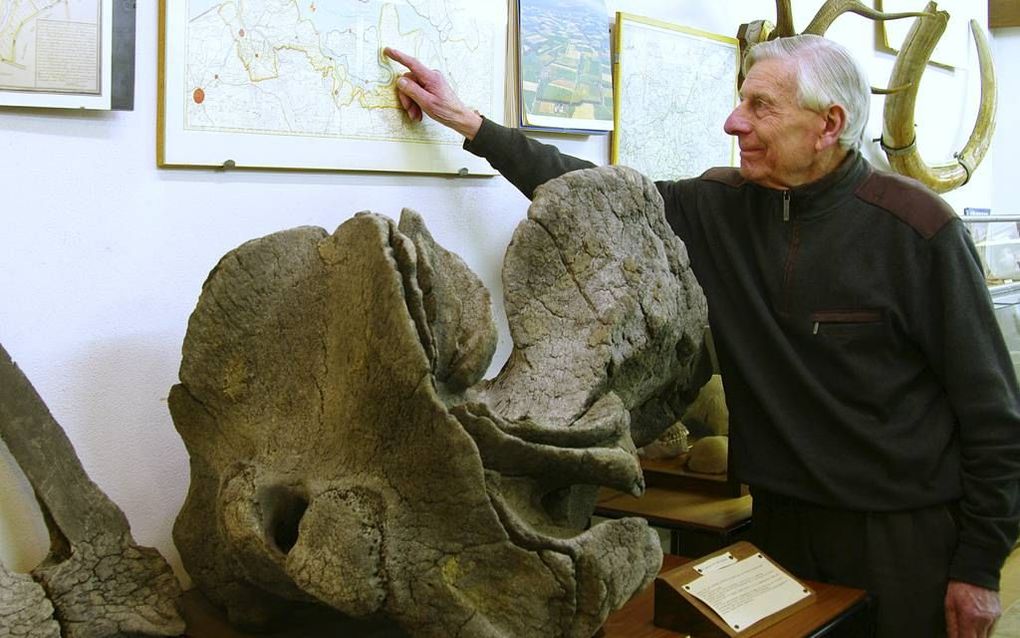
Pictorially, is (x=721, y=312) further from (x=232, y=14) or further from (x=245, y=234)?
(x=232, y=14)

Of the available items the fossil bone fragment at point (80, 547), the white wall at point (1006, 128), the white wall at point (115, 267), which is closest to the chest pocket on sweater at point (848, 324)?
the white wall at point (115, 267)

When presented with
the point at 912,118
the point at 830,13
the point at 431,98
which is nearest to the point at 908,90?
the point at 912,118

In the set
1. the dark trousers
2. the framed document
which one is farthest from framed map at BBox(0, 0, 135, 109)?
the dark trousers

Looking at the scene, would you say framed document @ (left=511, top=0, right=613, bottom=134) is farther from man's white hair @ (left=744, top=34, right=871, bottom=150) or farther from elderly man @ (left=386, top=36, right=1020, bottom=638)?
man's white hair @ (left=744, top=34, right=871, bottom=150)

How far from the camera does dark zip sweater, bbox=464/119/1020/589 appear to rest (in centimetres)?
284

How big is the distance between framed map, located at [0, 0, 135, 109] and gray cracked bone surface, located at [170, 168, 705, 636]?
52 centimetres

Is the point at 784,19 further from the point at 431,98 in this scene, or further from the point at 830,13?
the point at 431,98

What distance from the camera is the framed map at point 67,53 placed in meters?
2.21

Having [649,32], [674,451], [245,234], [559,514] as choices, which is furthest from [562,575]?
[649,32]

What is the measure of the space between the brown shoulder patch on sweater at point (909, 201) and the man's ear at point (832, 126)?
0.15 meters

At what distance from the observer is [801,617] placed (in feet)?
8.69

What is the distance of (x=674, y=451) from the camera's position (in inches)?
144

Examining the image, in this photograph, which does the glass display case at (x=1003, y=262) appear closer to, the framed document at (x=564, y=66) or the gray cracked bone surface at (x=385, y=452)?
the framed document at (x=564, y=66)

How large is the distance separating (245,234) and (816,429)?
1.56 meters
